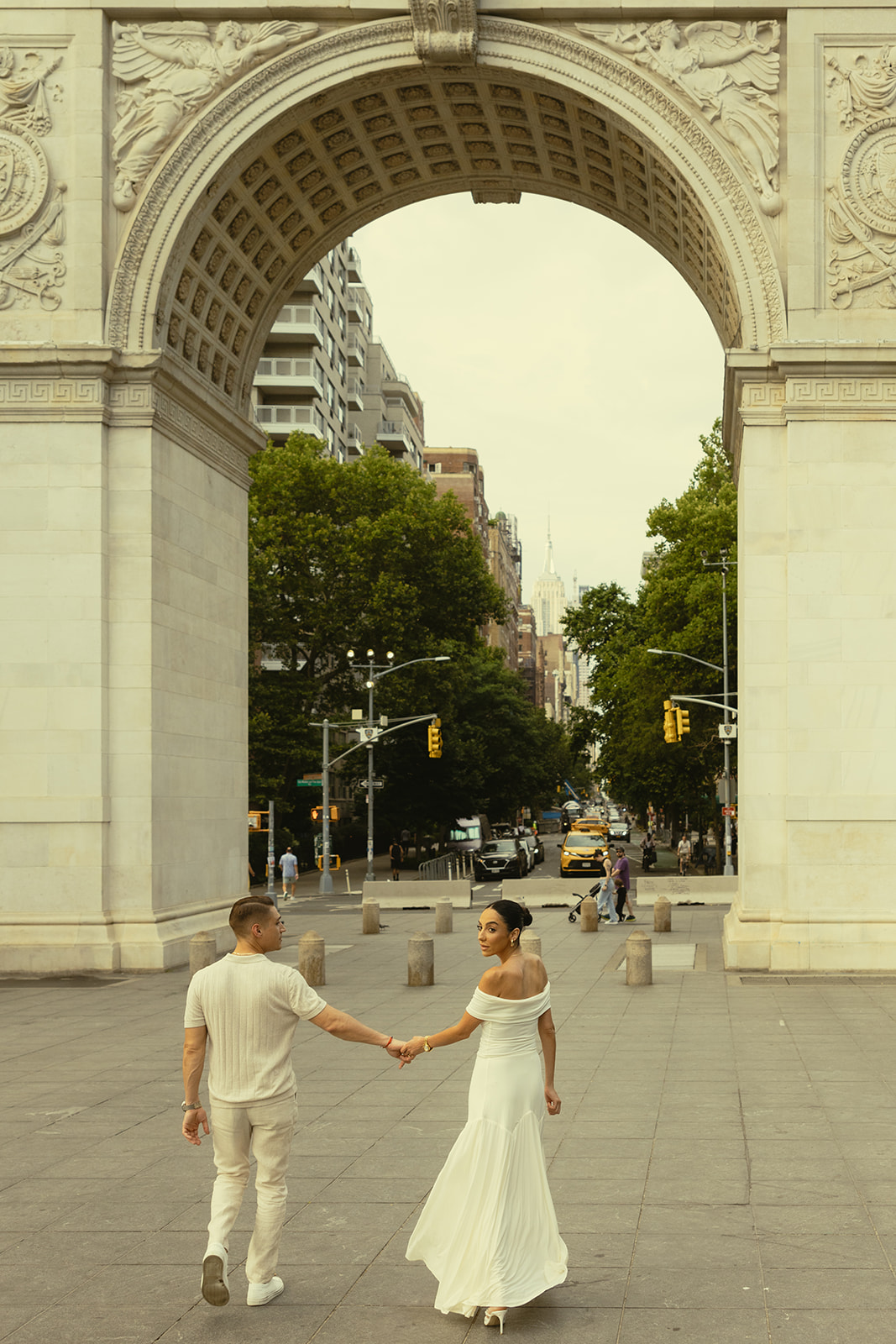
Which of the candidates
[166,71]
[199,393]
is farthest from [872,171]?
[199,393]

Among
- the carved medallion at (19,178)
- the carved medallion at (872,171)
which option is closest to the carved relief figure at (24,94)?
the carved medallion at (19,178)

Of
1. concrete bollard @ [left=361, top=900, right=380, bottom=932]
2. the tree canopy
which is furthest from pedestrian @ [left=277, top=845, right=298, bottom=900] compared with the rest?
concrete bollard @ [left=361, top=900, right=380, bottom=932]

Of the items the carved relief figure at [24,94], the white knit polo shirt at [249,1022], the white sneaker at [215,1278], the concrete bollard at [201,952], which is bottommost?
the concrete bollard at [201,952]

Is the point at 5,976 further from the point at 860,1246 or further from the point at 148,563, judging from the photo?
the point at 860,1246

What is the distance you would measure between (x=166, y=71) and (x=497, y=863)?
3870 cm

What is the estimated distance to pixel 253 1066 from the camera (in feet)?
22.9

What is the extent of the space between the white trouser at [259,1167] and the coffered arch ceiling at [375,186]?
57.0 feet

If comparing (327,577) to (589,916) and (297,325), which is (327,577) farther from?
(297,325)

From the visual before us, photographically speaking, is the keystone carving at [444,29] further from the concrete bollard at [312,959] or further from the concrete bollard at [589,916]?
the concrete bollard at [589,916]

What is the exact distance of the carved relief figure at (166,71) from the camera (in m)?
22.8

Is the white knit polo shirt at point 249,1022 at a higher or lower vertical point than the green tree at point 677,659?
lower

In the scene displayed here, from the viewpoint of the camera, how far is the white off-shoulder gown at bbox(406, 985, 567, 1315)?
265 inches

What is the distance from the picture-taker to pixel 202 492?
25.3m

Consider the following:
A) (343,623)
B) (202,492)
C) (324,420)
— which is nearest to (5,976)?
(202,492)
